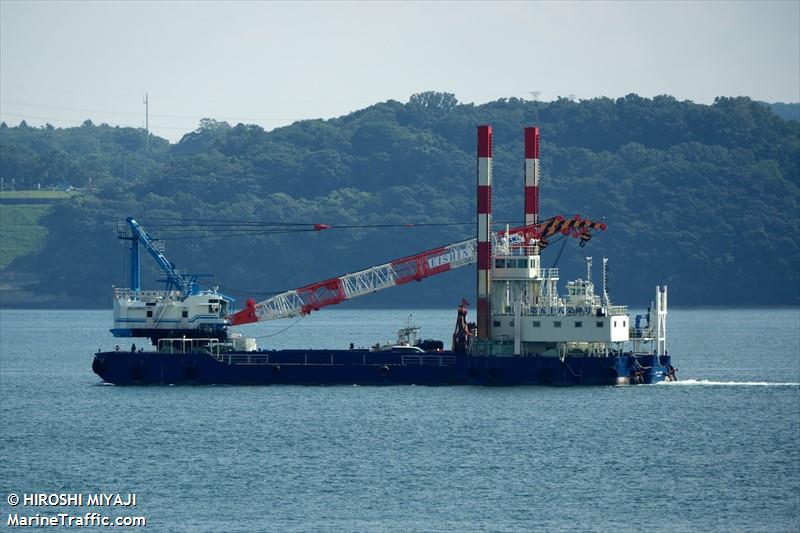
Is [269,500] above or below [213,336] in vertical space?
below

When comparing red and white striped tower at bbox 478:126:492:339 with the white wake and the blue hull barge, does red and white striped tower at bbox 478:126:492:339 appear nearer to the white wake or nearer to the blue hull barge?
the blue hull barge

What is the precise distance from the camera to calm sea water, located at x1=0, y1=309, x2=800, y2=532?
53531 mm

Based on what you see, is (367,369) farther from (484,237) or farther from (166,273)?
(166,273)

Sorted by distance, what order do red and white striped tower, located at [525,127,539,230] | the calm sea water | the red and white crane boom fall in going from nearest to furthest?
the calm sea water
red and white striped tower, located at [525,127,539,230]
the red and white crane boom

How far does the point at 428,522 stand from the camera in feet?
171

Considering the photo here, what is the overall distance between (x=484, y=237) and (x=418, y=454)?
20.3m

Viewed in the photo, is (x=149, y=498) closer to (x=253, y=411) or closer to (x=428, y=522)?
(x=428, y=522)

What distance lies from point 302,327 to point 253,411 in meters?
106

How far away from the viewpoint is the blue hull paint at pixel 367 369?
81.5 metres

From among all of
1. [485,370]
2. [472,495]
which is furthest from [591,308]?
[472,495]

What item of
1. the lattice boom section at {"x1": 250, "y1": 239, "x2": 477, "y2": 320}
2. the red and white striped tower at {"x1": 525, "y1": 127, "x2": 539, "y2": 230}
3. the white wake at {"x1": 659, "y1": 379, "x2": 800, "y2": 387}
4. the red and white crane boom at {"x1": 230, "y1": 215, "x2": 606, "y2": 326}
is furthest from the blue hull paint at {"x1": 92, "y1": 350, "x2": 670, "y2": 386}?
the red and white striped tower at {"x1": 525, "y1": 127, "x2": 539, "y2": 230}

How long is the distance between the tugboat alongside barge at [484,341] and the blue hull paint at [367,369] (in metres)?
0.05

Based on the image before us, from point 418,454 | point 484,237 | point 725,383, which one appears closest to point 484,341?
point 484,237

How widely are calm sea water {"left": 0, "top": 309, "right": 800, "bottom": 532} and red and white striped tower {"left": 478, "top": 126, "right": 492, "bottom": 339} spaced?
160 inches
